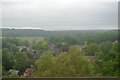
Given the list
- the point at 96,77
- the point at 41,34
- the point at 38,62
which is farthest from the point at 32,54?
the point at 96,77

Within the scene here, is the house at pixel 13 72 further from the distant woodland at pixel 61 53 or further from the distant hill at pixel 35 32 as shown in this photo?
the distant hill at pixel 35 32

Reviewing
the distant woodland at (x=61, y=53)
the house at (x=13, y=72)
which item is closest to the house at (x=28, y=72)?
the distant woodland at (x=61, y=53)

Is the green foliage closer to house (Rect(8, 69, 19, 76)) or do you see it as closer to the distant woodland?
the distant woodland

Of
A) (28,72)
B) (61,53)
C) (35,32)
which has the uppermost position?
(35,32)

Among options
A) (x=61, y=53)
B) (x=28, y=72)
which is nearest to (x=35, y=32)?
(x=61, y=53)

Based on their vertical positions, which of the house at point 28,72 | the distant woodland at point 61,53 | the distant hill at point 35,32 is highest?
the distant hill at point 35,32

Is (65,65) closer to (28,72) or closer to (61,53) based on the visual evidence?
(61,53)

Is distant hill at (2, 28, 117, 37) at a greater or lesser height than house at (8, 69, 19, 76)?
greater

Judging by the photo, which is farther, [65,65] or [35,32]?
[65,65]

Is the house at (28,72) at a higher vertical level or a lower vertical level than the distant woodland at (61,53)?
lower

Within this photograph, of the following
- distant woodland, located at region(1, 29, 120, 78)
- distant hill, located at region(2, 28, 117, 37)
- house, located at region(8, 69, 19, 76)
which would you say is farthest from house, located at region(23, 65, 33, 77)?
distant hill, located at region(2, 28, 117, 37)

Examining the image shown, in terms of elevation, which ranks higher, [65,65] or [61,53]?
[61,53]
